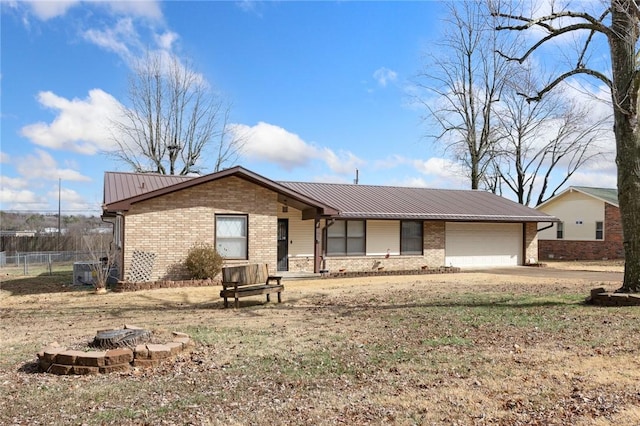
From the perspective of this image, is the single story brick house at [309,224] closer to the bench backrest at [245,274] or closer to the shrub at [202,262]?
the shrub at [202,262]

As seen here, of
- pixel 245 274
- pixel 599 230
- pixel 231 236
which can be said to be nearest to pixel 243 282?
pixel 245 274

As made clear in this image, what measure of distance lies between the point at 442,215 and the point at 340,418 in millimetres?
17976

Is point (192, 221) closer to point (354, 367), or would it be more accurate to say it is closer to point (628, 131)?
point (354, 367)

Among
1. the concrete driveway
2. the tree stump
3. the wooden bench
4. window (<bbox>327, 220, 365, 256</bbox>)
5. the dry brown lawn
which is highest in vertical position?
window (<bbox>327, 220, 365, 256</bbox>)

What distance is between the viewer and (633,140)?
34.0 ft

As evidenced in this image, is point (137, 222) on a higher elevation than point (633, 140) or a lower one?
lower

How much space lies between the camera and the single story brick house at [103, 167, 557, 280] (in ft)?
53.0

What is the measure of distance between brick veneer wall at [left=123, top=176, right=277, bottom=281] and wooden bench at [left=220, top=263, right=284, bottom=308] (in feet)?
16.6

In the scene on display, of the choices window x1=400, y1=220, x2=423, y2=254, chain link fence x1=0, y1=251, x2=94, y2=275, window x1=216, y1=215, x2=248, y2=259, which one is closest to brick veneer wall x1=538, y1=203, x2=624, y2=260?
window x1=400, y1=220, x2=423, y2=254

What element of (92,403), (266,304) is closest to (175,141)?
(266,304)

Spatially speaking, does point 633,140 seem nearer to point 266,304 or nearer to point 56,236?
point 266,304

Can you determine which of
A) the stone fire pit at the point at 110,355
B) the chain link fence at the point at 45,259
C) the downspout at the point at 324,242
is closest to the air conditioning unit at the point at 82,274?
the downspout at the point at 324,242

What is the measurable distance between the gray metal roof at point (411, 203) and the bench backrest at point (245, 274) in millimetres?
7386

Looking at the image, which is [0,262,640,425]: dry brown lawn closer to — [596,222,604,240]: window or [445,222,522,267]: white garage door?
[445,222,522,267]: white garage door
